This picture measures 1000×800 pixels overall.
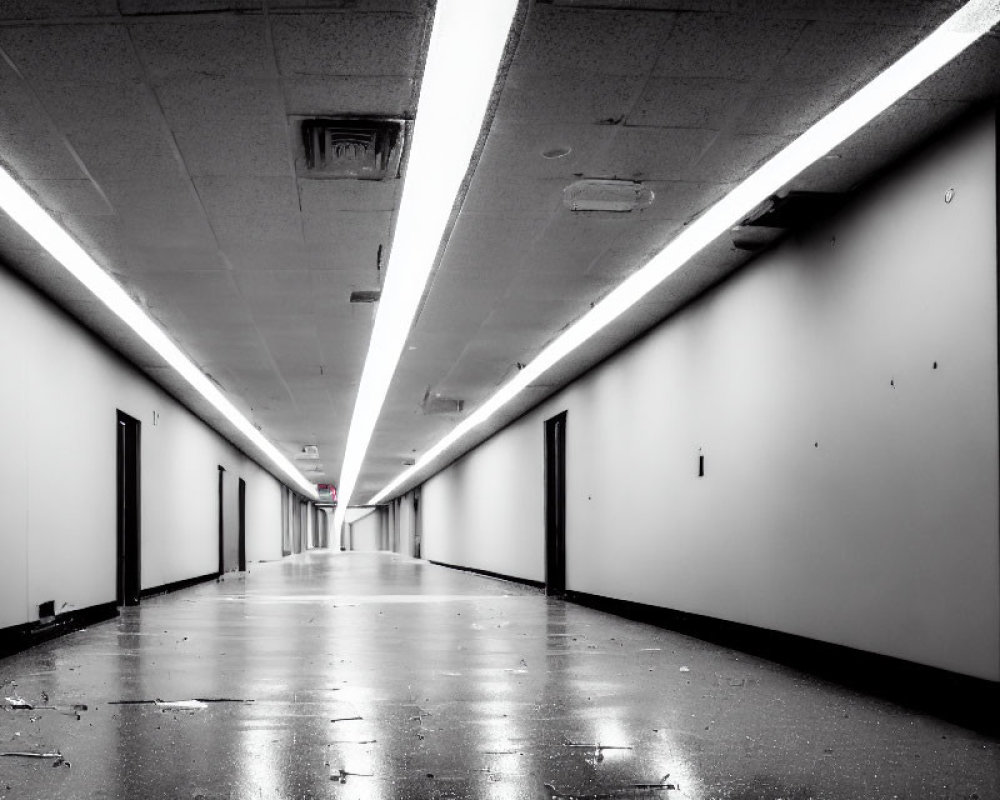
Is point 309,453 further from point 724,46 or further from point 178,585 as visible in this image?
point 724,46

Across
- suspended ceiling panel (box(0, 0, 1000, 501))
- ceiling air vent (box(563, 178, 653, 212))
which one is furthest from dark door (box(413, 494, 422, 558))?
ceiling air vent (box(563, 178, 653, 212))

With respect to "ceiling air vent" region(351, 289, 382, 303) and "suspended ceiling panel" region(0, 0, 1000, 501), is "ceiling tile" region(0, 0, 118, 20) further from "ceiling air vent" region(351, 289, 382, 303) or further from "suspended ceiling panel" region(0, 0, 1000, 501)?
"ceiling air vent" region(351, 289, 382, 303)

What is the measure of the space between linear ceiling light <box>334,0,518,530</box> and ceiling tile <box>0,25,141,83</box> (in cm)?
118

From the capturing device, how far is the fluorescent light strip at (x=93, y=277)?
5.43m

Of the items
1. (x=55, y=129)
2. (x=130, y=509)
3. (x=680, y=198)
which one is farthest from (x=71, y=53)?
(x=130, y=509)

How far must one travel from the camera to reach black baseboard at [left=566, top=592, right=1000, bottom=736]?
3945 mm

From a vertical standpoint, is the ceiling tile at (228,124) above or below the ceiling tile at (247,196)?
above

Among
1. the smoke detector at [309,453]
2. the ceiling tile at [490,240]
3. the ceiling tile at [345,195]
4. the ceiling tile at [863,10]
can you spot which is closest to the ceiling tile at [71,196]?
the ceiling tile at [345,195]

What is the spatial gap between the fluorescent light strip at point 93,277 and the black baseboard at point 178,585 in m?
2.48

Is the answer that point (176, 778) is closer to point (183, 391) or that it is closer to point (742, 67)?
point (742, 67)

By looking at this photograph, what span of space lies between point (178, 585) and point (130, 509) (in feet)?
9.32

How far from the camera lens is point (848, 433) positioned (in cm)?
520

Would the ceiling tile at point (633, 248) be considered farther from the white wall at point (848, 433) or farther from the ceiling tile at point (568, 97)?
the ceiling tile at point (568, 97)

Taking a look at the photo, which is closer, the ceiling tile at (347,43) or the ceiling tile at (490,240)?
the ceiling tile at (347,43)
